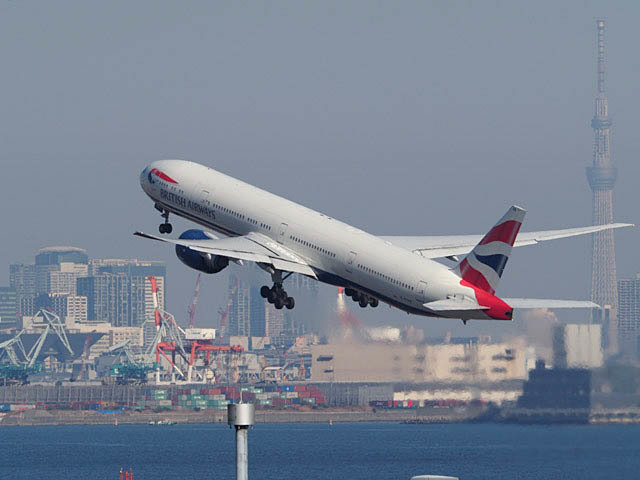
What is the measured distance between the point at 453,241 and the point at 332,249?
31.5 ft

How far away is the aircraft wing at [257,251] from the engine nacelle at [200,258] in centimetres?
85

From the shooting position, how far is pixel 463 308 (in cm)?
6956

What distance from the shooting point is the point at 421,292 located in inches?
2822

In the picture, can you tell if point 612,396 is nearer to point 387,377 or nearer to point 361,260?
point 387,377

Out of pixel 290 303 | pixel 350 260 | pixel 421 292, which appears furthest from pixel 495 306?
pixel 290 303

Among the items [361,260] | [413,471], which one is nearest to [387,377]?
[361,260]

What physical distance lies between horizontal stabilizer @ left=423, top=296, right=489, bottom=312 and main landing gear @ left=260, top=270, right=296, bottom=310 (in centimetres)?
962

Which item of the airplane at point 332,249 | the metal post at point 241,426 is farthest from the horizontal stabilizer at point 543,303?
the metal post at point 241,426

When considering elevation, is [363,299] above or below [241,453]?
above

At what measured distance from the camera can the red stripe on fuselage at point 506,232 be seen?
229ft

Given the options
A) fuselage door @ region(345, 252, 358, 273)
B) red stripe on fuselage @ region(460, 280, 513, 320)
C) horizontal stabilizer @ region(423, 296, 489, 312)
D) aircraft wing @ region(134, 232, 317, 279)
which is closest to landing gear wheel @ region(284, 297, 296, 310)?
aircraft wing @ region(134, 232, 317, 279)

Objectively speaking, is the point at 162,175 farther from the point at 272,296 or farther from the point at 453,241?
the point at 453,241

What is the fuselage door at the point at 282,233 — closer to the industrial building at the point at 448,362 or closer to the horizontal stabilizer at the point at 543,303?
the horizontal stabilizer at the point at 543,303

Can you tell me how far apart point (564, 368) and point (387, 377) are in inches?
671
